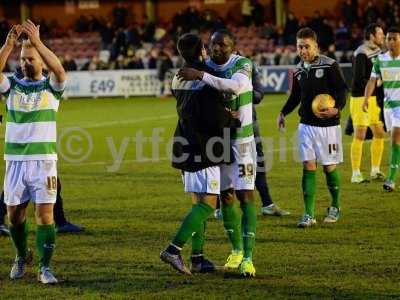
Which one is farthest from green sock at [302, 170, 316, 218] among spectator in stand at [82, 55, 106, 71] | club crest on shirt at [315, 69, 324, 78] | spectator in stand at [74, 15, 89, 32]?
spectator in stand at [74, 15, 89, 32]

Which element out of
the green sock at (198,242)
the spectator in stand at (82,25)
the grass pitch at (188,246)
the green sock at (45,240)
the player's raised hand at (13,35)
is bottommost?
the grass pitch at (188,246)

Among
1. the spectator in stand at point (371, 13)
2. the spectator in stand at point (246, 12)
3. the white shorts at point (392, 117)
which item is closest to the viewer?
the white shorts at point (392, 117)

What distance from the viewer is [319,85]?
11.3 m

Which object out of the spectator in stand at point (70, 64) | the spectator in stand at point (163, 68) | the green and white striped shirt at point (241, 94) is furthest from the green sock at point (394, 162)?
the spectator in stand at point (70, 64)

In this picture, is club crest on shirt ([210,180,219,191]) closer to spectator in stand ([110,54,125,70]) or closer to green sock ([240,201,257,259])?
green sock ([240,201,257,259])

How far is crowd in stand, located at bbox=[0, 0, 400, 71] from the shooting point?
34625 millimetres

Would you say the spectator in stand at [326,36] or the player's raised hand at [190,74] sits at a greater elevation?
the spectator in stand at [326,36]

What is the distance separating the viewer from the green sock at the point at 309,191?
36.8 ft

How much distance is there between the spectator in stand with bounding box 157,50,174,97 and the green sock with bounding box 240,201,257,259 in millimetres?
25163

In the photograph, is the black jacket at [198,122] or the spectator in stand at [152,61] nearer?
the black jacket at [198,122]

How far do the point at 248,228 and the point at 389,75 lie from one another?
18.9 ft

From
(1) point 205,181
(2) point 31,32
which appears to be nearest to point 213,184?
(1) point 205,181

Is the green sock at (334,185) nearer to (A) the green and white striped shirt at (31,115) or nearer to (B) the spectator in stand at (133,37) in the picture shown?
(A) the green and white striped shirt at (31,115)

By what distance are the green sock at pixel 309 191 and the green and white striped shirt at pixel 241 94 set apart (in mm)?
2317
